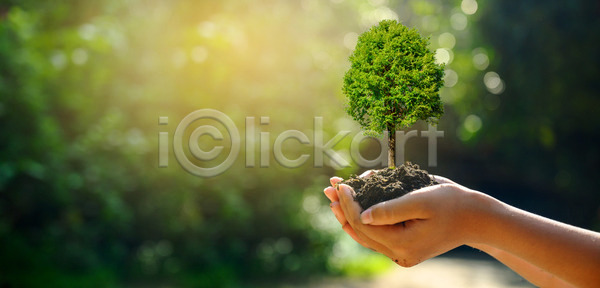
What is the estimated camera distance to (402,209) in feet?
6.79

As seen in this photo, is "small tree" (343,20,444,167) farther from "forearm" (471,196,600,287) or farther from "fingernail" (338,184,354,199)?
"forearm" (471,196,600,287)

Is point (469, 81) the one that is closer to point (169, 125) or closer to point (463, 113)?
point (463, 113)

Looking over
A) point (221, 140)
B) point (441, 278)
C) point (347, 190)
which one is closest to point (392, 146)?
point (347, 190)

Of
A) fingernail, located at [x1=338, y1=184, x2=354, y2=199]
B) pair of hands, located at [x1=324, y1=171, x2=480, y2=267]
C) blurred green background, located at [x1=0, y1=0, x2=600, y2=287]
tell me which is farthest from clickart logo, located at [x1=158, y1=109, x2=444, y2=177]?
pair of hands, located at [x1=324, y1=171, x2=480, y2=267]

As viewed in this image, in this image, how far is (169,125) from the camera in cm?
693

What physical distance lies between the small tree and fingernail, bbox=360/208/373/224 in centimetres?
58

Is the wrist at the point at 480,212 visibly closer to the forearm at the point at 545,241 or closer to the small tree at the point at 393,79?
the forearm at the point at 545,241

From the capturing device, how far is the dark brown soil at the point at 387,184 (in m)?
2.28

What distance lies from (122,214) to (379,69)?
508cm

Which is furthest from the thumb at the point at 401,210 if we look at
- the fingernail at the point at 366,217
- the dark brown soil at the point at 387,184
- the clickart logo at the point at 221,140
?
the clickart logo at the point at 221,140

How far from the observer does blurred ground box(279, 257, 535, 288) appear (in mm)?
8297

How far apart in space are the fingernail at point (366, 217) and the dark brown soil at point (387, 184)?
113 mm

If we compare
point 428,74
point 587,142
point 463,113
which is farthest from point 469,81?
point 428,74

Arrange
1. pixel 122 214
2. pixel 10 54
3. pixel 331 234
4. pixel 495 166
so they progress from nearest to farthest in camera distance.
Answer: pixel 10 54 < pixel 122 214 < pixel 331 234 < pixel 495 166
